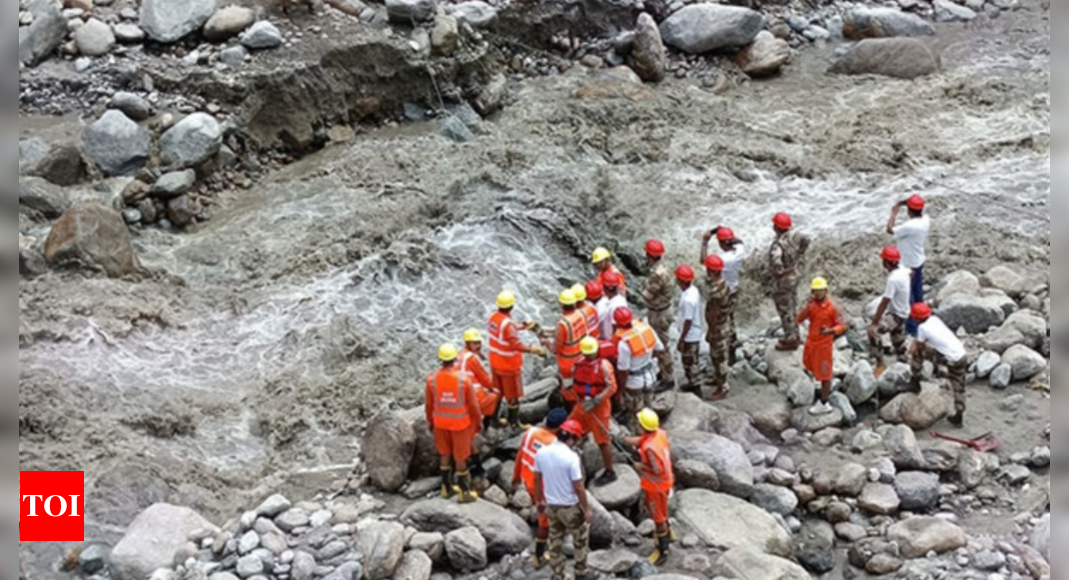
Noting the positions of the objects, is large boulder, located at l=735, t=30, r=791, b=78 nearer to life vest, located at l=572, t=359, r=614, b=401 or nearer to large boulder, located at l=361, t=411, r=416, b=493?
life vest, located at l=572, t=359, r=614, b=401

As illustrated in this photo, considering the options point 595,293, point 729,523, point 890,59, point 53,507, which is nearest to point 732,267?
point 595,293

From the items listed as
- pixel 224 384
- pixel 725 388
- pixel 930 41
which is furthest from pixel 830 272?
pixel 930 41

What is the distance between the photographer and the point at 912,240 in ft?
41.7

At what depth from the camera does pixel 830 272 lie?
15156 mm

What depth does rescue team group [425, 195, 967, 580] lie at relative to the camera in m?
9.23

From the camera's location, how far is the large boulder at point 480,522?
9.74 meters

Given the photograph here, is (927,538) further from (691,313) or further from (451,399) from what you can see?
(451,399)

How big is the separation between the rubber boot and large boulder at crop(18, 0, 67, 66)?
11.4 m

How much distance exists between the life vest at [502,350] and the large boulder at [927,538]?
3864 millimetres

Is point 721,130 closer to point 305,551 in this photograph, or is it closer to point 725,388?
point 725,388

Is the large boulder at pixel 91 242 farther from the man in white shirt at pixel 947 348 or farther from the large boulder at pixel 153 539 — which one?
the man in white shirt at pixel 947 348

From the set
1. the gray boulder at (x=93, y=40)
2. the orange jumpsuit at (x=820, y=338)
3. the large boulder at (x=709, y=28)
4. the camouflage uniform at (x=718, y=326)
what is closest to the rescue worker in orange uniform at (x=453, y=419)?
the camouflage uniform at (x=718, y=326)

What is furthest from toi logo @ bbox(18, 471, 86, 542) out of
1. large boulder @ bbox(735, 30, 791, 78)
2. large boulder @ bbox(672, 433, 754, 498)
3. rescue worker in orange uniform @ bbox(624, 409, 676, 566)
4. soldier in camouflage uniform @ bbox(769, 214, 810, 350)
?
large boulder @ bbox(735, 30, 791, 78)

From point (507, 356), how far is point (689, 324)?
2190mm
